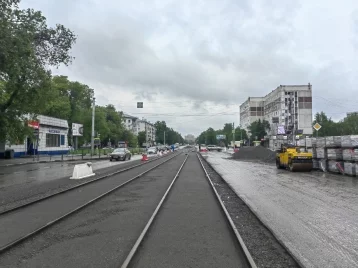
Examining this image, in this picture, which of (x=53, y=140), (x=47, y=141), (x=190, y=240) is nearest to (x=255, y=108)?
(x=53, y=140)

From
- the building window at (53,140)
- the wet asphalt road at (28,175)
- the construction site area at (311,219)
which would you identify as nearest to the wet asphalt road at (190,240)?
the construction site area at (311,219)

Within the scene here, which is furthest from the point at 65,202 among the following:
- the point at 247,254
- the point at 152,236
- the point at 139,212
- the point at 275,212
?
the point at 247,254

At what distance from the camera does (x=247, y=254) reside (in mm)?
5566

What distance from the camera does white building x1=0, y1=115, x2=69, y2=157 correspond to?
4664 cm

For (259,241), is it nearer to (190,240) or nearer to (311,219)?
(190,240)

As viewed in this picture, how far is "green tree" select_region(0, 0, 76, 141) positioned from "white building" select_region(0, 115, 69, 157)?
1348cm

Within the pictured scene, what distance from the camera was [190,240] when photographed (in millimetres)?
6504

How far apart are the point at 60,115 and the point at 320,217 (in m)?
64.1

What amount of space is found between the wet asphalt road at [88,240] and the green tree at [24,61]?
1765 centimetres

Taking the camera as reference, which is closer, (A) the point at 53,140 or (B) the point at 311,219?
(B) the point at 311,219

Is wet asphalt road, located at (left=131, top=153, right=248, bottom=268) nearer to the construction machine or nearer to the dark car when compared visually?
the construction machine

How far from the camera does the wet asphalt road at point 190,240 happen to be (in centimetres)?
530

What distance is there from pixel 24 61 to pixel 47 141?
29708 millimetres

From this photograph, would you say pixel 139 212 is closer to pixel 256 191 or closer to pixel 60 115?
pixel 256 191
